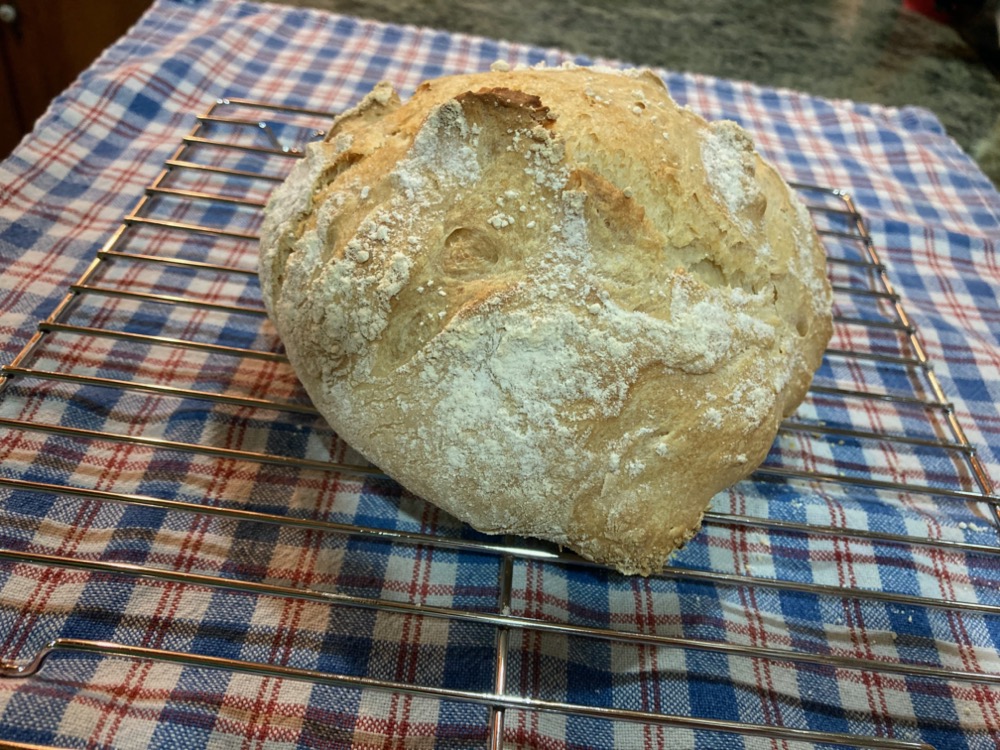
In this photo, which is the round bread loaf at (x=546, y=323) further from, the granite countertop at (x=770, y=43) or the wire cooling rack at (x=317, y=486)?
the granite countertop at (x=770, y=43)

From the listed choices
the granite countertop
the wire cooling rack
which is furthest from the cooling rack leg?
the granite countertop

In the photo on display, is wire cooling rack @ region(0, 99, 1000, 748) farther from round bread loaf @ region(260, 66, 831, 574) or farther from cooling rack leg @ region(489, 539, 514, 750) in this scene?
round bread loaf @ region(260, 66, 831, 574)

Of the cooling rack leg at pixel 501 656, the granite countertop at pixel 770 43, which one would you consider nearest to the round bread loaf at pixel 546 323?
the cooling rack leg at pixel 501 656

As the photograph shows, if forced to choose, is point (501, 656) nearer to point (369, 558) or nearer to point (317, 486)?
point (369, 558)

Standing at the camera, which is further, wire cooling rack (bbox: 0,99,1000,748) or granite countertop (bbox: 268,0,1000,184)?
granite countertop (bbox: 268,0,1000,184)

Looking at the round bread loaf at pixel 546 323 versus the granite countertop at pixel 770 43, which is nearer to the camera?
the round bread loaf at pixel 546 323

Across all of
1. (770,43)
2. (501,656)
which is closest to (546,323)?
(501,656)
